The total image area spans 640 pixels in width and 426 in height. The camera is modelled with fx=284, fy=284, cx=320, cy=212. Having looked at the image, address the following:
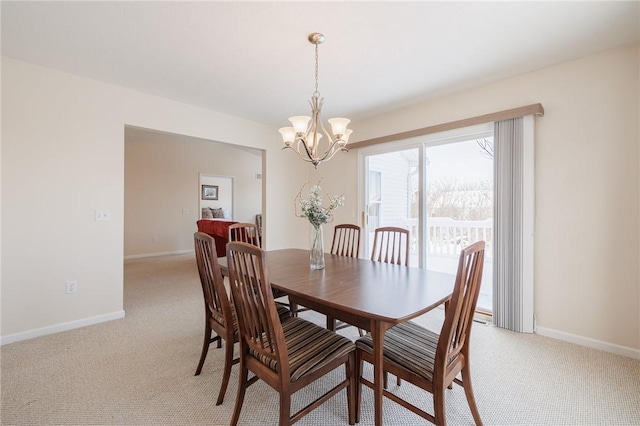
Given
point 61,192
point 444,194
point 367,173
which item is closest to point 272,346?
point 61,192

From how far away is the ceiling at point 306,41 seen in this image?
184 centimetres

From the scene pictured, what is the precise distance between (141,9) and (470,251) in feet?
7.92

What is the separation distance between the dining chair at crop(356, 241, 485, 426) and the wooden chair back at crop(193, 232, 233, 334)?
810 millimetres

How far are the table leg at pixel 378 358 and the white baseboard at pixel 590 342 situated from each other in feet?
7.17

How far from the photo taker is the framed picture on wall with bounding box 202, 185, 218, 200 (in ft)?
24.8

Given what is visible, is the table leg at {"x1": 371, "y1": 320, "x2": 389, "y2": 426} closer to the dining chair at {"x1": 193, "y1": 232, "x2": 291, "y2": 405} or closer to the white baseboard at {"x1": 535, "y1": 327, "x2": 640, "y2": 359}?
the dining chair at {"x1": 193, "y1": 232, "x2": 291, "y2": 405}

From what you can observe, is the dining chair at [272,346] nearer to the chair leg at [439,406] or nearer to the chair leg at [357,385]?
the chair leg at [357,385]

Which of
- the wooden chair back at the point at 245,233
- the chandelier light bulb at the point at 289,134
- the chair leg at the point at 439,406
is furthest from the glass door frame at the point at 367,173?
the chair leg at the point at 439,406

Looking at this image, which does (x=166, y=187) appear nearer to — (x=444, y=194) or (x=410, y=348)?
(x=444, y=194)

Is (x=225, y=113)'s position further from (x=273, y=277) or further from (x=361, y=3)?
(x=273, y=277)

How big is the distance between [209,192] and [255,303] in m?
6.92

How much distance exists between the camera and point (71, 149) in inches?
108

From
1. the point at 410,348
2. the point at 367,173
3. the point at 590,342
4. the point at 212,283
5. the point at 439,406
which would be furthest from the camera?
the point at 367,173

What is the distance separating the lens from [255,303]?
4.46 feet
